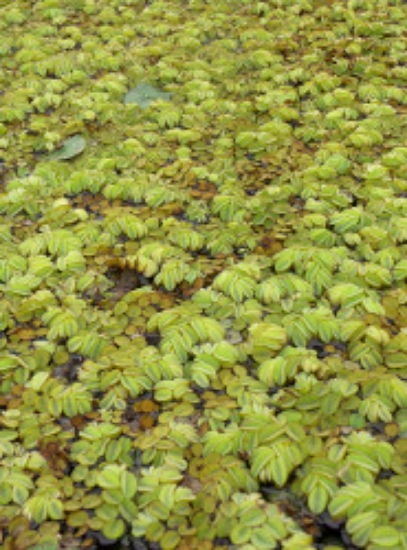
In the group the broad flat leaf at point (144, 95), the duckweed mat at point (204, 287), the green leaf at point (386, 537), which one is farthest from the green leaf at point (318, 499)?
the broad flat leaf at point (144, 95)

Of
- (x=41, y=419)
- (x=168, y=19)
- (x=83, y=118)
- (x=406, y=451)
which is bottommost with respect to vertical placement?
(x=406, y=451)

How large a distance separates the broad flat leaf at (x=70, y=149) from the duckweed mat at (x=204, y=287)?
0.02 metres

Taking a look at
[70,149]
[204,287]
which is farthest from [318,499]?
[70,149]

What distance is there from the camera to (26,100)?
5480 millimetres

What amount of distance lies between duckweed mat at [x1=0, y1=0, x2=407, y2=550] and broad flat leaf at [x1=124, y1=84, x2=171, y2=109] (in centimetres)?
A: 4

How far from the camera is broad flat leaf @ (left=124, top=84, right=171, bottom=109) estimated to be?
5.49m

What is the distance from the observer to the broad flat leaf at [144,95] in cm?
549

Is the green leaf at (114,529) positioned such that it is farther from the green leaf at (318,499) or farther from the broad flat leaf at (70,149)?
the broad flat leaf at (70,149)

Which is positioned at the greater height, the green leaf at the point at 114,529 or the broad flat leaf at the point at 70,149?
the broad flat leaf at the point at 70,149

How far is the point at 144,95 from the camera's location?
5555 mm

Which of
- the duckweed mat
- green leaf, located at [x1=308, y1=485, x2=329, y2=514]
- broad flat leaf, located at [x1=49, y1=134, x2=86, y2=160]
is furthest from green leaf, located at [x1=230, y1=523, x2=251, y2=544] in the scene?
broad flat leaf, located at [x1=49, y1=134, x2=86, y2=160]

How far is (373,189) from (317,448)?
2160 mm

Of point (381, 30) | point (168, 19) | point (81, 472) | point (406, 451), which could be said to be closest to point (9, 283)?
point (81, 472)

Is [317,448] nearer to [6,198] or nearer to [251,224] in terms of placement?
[251,224]
